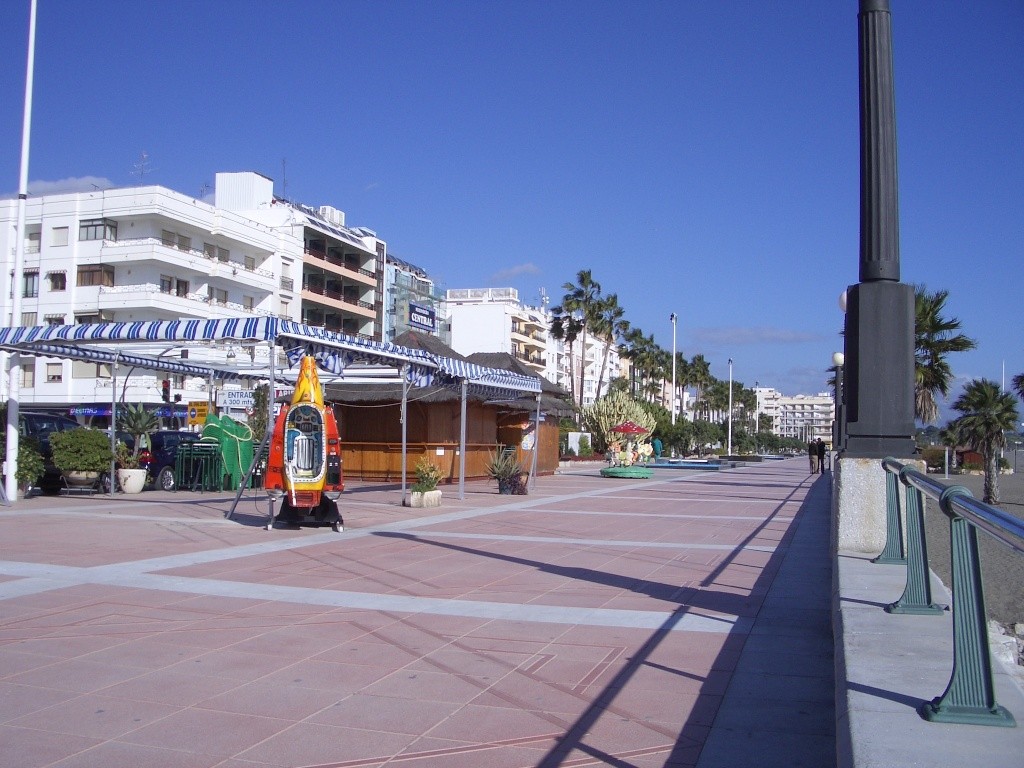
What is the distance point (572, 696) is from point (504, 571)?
16.1ft

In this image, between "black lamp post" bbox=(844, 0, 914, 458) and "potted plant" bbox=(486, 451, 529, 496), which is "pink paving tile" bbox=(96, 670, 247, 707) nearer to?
"black lamp post" bbox=(844, 0, 914, 458)

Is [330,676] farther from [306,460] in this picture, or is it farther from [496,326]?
[496,326]

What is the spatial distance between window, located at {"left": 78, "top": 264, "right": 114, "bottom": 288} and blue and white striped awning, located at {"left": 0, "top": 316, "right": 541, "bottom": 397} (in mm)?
27963

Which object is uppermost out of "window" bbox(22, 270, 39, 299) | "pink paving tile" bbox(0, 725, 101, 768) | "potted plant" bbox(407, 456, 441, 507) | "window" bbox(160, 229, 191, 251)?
"window" bbox(160, 229, 191, 251)

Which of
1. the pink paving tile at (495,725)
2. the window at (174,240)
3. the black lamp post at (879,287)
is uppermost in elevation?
the window at (174,240)

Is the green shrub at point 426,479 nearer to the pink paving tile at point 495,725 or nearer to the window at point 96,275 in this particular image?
the pink paving tile at point 495,725

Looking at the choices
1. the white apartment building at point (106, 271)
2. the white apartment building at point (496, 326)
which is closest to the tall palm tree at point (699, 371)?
the white apartment building at point (496, 326)

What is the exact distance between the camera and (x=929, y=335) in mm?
31141

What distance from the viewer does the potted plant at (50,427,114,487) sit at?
66.4ft

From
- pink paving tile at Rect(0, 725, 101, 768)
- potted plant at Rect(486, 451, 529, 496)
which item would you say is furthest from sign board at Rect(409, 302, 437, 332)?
pink paving tile at Rect(0, 725, 101, 768)

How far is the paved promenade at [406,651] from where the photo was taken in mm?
5031

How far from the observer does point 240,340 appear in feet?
50.8

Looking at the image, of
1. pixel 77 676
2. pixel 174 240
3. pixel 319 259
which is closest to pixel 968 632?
pixel 77 676

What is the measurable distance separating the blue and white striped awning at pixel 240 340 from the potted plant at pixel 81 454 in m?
1.73
